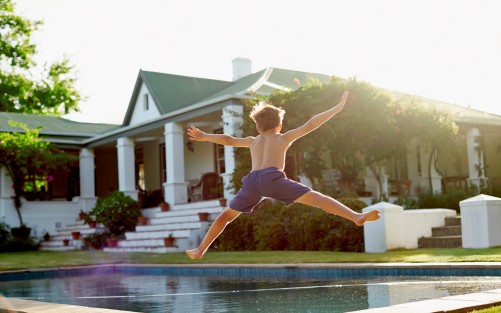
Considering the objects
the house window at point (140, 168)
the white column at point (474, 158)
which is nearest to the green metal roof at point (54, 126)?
the house window at point (140, 168)

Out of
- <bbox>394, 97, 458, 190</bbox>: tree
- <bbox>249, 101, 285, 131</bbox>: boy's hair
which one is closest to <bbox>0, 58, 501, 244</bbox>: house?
<bbox>394, 97, 458, 190</bbox>: tree

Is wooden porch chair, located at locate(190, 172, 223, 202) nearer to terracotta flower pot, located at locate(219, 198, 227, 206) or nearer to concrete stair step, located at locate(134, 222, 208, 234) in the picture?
concrete stair step, located at locate(134, 222, 208, 234)

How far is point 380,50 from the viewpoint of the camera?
1652 cm

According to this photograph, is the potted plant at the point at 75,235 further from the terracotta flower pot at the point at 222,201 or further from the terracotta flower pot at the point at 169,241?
the terracotta flower pot at the point at 222,201

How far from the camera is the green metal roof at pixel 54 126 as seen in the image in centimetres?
2423

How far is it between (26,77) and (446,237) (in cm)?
3270

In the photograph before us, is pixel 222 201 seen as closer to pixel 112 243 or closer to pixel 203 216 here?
pixel 203 216

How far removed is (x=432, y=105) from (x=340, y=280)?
11484mm

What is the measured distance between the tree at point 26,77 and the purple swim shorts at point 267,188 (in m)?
35.9

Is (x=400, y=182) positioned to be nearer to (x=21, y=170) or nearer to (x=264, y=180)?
(x=21, y=170)

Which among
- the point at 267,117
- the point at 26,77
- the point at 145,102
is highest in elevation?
the point at 26,77

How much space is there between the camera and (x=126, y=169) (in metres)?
22.8

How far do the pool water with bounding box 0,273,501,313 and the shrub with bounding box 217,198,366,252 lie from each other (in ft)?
11.2

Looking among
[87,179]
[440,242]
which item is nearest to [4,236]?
[87,179]
